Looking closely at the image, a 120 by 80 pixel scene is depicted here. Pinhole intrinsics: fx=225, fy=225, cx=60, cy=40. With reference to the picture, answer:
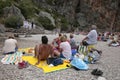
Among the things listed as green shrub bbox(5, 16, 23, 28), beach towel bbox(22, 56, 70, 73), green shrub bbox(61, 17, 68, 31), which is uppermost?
beach towel bbox(22, 56, 70, 73)

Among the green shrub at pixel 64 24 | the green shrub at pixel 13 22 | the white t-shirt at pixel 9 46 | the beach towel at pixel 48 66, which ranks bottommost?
the green shrub at pixel 64 24

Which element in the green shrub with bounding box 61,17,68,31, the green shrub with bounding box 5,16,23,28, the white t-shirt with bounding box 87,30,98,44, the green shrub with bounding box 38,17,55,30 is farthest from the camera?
the green shrub with bounding box 61,17,68,31

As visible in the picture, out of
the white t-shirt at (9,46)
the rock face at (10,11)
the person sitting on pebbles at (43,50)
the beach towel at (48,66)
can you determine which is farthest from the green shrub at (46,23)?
the person sitting on pebbles at (43,50)

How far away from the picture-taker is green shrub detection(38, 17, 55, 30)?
58.0 metres

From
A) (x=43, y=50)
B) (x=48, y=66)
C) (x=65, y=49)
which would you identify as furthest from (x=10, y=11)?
(x=48, y=66)

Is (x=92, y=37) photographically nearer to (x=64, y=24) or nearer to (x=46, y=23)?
(x=46, y=23)

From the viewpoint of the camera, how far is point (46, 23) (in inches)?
2286

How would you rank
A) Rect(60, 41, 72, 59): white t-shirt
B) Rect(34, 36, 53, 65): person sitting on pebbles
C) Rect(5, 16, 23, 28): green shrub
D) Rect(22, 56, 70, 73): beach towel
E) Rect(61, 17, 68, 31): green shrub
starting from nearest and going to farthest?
Rect(22, 56, 70, 73): beach towel < Rect(34, 36, 53, 65): person sitting on pebbles < Rect(60, 41, 72, 59): white t-shirt < Rect(5, 16, 23, 28): green shrub < Rect(61, 17, 68, 31): green shrub


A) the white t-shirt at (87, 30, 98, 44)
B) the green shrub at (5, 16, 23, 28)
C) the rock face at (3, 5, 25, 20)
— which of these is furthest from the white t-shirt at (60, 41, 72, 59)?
the rock face at (3, 5, 25, 20)

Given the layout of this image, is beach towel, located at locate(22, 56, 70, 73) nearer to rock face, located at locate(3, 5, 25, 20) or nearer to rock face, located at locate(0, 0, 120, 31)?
rock face, located at locate(3, 5, 25, 20)

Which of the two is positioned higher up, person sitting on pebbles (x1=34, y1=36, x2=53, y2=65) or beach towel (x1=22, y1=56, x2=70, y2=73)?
person sitting on pebbles (x1=34, y1=36, x2=53, y2=65)

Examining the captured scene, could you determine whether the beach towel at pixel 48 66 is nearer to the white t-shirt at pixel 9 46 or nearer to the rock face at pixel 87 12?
the white t-shirt at pixel 9 46

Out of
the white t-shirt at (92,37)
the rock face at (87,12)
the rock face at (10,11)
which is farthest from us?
the rock face at (87,12)

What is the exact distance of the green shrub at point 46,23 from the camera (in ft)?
190
